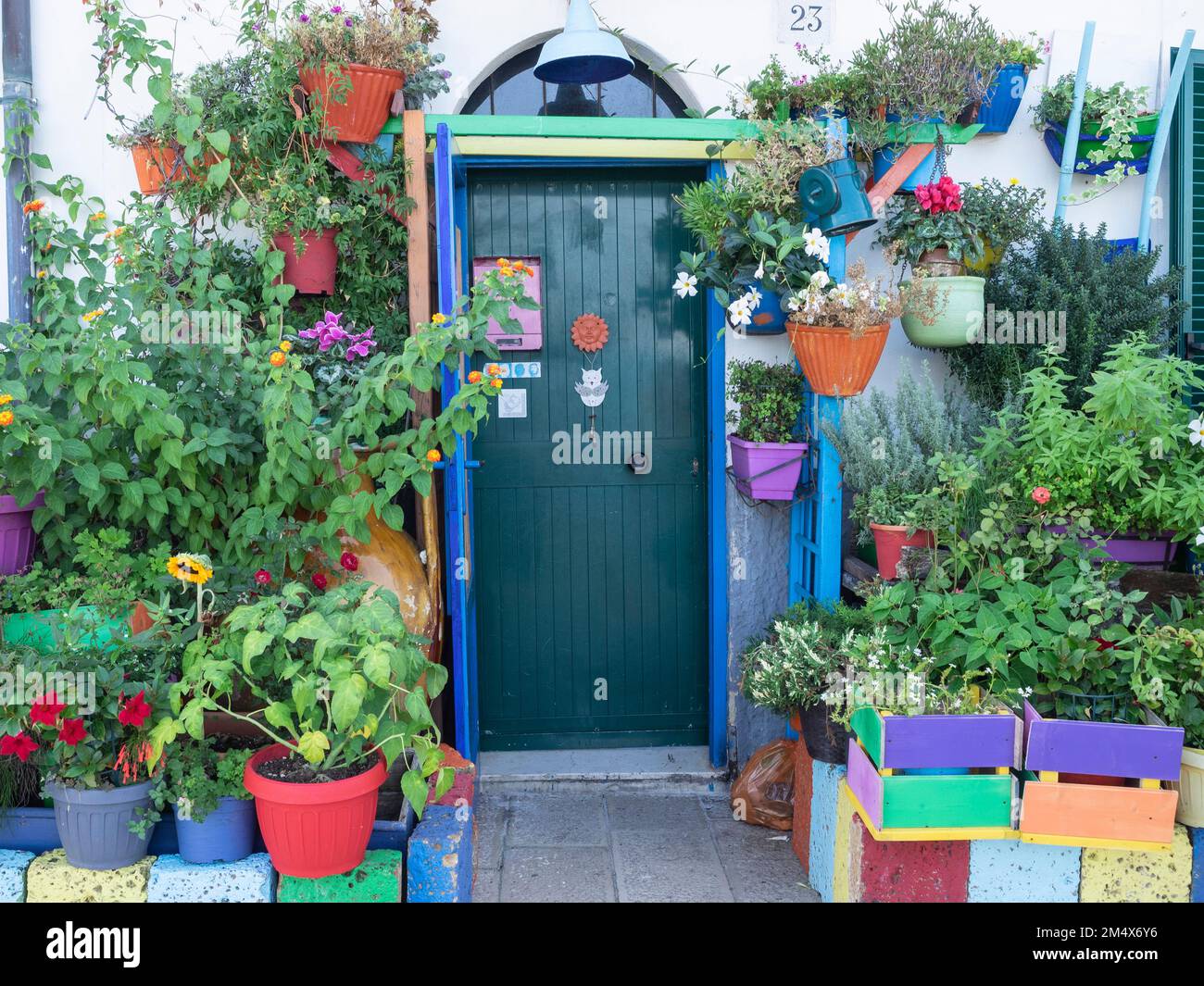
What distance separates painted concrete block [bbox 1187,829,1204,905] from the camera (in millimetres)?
3488

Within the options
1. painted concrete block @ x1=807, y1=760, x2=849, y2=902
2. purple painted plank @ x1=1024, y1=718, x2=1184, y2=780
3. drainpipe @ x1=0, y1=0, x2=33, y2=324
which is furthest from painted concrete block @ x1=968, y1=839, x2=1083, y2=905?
drainpipe @ x1=0, y1=0, x2=33, y2=324

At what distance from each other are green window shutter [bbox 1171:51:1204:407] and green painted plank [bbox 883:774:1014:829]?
2.37 metres

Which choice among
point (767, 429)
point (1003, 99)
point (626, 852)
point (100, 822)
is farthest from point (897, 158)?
point (100, 822)

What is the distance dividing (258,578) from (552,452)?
1701 mm

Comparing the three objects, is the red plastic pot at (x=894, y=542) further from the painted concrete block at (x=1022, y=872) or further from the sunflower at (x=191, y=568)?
the sunflower at (x=191, y=568)

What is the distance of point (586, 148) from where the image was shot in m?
4.57

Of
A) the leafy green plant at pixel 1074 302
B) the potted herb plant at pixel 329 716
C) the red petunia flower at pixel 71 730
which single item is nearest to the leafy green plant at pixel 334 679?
the potted herb plant at pixel 329 716

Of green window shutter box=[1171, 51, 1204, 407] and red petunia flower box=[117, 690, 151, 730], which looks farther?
green window shutter box=[1171, 51, 1204, 407]

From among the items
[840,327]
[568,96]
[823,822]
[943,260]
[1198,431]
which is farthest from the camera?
[568,96]

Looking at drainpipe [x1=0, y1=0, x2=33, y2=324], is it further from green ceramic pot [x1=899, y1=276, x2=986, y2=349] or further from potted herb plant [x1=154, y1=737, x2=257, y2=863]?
green ceramic pot [x1=899, y1=276, x2=986, y2=349]

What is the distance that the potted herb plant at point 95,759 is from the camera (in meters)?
3.23

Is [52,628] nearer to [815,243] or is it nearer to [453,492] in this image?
[453,492]

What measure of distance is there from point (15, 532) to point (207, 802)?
1.27 metres

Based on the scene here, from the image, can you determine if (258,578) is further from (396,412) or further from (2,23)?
(2,23)
